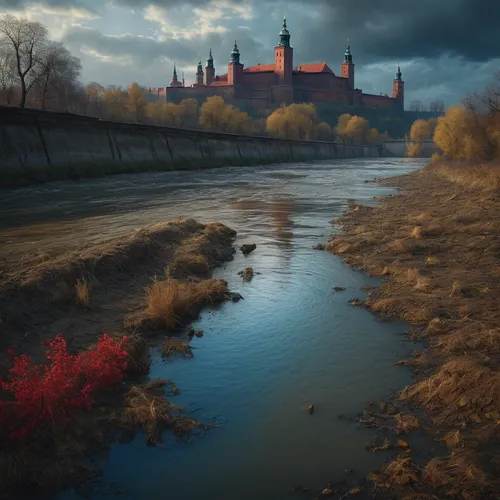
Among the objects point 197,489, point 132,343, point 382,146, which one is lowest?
point 197,489

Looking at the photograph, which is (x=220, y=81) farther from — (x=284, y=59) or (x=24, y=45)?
(x=24, y=45)

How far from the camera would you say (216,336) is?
747 cm

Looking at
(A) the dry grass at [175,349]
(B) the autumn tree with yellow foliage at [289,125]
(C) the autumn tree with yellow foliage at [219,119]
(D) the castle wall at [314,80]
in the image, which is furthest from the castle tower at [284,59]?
(A) the dry grass at [175,349]

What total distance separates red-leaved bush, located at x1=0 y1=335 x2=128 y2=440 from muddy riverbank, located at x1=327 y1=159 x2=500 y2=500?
3011 mm

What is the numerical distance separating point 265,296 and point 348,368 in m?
3.36

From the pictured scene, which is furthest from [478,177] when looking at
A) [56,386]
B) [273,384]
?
[56,386]

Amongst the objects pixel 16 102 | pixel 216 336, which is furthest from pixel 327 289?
pixel 16 102

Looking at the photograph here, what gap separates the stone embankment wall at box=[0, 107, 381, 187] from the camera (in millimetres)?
32375

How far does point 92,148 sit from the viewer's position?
40562mm

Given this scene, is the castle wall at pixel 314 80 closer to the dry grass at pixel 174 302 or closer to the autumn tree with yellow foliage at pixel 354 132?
the autumn tree with yellow foliage at pixel 354 132

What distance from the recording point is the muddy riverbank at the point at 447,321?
166 inches

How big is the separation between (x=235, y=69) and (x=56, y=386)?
610 ft

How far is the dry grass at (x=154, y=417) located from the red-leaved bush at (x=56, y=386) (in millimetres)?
425

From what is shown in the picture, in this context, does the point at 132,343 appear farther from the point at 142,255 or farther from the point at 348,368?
the point at 142,255
